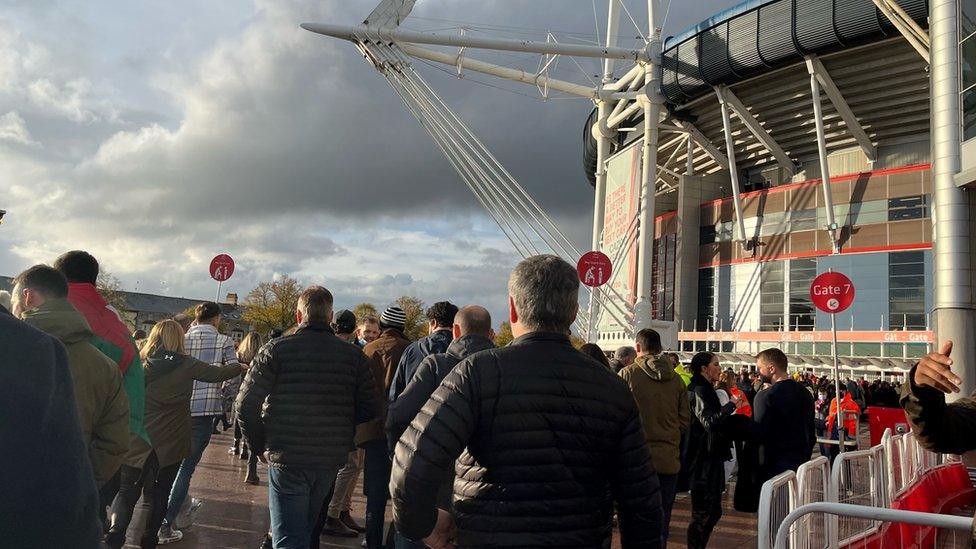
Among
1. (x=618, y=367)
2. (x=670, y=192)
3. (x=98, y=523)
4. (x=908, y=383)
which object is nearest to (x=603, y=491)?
(x=908, y=383)

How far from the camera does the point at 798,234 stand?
112 ft

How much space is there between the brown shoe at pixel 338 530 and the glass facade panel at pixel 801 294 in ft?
107

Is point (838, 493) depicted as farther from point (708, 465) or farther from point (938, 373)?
point (938, 373)

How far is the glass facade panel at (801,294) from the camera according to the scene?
3366 cm

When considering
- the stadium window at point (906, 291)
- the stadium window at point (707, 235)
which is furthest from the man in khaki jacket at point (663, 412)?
the stadium window at point (707, 235)

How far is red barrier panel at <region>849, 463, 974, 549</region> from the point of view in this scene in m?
3.47

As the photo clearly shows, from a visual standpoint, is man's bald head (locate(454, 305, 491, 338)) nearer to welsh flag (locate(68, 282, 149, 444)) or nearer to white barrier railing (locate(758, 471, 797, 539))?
white barrier railing (locate(758, 471, 797, 539))

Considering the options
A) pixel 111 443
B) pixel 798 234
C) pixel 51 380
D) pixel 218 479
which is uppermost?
pixel 798 234

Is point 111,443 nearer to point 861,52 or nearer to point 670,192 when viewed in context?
point 861,52

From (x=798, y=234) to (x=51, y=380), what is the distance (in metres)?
37.1

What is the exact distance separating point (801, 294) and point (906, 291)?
4.72 m

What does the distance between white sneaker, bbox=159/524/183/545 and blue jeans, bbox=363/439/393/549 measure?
1772mm

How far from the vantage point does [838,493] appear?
415cm

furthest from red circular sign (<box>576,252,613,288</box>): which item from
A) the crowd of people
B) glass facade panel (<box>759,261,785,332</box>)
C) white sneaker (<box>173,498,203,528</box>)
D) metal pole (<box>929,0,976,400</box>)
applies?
glass facade panel (<box>759,261,785,332</box>)
